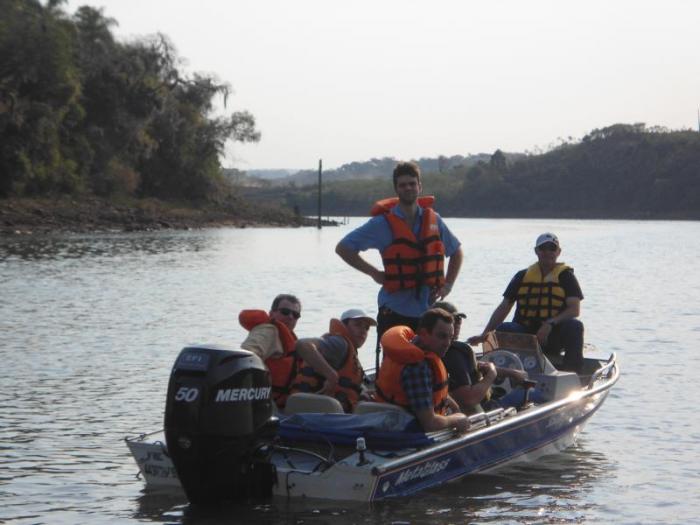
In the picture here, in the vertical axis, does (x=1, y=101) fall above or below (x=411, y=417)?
above

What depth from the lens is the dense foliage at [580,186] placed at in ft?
463

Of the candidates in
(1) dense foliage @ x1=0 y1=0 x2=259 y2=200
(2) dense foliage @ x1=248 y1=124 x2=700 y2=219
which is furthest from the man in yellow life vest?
(2) dense foliage @ x1=248 y1=124 x2=700 y2=219

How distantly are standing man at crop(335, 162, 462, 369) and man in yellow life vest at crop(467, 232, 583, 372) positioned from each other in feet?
7.07

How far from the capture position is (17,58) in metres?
69.2

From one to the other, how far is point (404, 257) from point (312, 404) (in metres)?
1.52

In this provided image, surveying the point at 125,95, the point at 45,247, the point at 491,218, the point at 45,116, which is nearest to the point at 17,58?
the point at 45,116

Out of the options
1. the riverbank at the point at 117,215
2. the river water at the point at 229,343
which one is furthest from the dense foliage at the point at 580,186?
the river water at the point at 229,343

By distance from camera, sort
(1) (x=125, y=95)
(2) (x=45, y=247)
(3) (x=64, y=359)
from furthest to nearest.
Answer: (1) (x=125, y=95) → (2) (x=45, y=247) → (3) (x=64, y=359)

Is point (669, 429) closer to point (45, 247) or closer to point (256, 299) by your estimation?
point (256, 299)

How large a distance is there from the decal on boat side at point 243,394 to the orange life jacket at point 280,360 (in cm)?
97

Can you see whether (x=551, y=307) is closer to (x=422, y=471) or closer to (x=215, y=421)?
(x=422, y=471)

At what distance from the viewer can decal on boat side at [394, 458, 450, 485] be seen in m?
9.04

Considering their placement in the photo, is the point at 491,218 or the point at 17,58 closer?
the point at 17,58

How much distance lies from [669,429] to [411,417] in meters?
5.19
